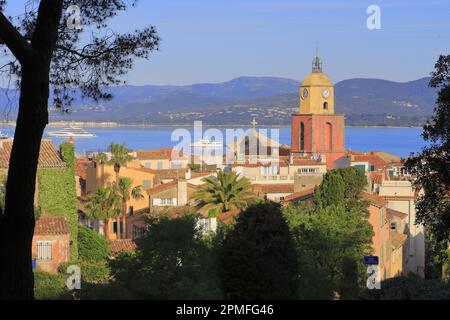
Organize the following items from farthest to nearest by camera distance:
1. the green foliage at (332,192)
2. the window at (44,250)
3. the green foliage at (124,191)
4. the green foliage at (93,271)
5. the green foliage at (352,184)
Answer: the green foliage at (124,191), the green foliage at (352,184), the green foliage at (332,192), the green foliage at (93,271), the window at (44,250)

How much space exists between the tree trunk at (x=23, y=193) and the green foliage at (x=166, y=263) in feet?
21.6

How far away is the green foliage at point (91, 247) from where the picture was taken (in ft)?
130

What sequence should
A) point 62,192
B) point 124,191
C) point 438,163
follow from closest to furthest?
1. point 438,163
2. point 62,192
3. point 124,191

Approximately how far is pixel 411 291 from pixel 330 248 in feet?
41.1

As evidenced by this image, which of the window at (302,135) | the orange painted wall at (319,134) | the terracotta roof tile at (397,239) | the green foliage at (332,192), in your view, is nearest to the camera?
the green foliage at (332,192)

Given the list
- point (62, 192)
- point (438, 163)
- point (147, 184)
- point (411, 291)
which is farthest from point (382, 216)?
point (411, 291)

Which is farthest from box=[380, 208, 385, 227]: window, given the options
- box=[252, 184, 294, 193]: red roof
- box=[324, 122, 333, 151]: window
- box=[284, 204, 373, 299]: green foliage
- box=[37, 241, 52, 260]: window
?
box=[324, 122, 333, 151]: window

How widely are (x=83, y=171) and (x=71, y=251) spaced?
41703 millimetres

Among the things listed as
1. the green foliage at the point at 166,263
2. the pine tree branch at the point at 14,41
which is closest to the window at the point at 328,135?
the green foliage at the point at 166,263

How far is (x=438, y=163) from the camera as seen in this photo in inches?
868

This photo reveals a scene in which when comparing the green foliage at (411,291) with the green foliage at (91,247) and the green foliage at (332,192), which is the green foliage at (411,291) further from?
the green foliage at (332,192)

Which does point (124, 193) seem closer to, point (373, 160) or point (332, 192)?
point (332, 192)
